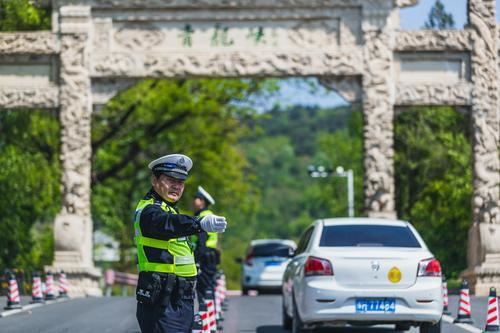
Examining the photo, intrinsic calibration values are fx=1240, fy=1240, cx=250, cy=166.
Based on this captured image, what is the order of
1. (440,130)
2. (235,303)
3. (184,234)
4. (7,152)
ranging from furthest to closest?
(440,130)
(7,152)
(235,303)
(184,234)

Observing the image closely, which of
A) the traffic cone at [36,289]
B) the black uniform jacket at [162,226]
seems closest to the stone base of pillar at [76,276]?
the traffic cone at [36,289]

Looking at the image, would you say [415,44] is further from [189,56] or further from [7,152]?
[7,152]

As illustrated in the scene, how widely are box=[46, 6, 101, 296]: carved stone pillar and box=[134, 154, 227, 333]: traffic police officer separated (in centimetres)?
2222

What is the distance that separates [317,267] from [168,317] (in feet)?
19.9

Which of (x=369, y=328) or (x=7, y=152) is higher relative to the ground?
(x=7, y=152)

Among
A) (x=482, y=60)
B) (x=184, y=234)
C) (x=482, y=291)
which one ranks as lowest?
(x=482, y=291)

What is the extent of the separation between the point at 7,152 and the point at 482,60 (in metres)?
15.2

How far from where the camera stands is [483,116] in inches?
1230

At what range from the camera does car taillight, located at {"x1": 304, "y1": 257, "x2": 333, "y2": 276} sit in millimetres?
14820

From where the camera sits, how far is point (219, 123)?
48594 mm

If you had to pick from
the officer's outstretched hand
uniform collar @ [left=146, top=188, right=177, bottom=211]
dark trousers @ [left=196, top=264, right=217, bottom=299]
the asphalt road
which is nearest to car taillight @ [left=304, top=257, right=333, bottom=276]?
the asphalt road

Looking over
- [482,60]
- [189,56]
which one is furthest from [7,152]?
[482,60]

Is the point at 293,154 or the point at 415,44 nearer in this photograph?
the point at 415,44

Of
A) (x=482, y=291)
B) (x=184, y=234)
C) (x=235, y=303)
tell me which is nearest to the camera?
(x=184, y=234)
